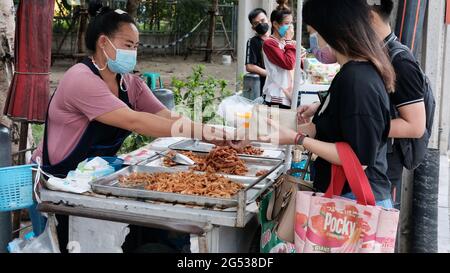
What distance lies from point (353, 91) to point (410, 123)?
0.59m

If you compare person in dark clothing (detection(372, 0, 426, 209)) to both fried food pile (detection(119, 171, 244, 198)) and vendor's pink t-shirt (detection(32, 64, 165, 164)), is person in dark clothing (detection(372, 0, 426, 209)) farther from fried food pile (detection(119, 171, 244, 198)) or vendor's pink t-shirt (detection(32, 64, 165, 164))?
vendor's pink t-shirt (detection(32, 64, 165, 164))

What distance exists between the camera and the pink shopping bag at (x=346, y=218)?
6.56ft

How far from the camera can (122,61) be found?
2.86 m

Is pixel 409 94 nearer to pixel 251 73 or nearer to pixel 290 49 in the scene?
pixel 290 49

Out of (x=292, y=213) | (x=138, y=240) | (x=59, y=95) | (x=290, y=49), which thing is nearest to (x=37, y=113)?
(x=59, y=95)

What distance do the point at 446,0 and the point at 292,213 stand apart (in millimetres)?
2730

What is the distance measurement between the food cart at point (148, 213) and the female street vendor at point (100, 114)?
0.84 ft

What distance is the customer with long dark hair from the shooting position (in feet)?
6.45

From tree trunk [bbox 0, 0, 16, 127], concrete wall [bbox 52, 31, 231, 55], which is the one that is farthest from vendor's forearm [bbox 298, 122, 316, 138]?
concrete wall [bbox 52, 31, 231, 55]

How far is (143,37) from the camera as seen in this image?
69.3 ft

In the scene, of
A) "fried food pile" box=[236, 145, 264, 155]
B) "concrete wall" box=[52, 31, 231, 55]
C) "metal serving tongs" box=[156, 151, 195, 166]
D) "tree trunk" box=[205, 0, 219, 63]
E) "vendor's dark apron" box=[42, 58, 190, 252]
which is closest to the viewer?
"vendor's dark apron" box=[42, 58, 190, 252]

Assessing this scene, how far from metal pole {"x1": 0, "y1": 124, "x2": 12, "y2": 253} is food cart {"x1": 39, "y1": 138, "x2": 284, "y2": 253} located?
0.86m

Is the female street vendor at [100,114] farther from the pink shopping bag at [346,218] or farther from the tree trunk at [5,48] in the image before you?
the tree trunk at [5,48]

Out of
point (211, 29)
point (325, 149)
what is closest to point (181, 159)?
point (325, 149)
